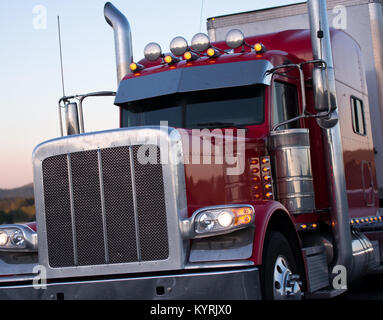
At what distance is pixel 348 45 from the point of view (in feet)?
30.0

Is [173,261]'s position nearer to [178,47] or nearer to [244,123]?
[244,123]

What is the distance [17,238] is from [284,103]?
10.3ft

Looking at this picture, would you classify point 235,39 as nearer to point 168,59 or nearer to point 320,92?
point 168,59

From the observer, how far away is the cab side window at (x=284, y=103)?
7.51m

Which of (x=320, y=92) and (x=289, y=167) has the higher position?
(x=320, y=92)

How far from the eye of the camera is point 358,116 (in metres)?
9.37

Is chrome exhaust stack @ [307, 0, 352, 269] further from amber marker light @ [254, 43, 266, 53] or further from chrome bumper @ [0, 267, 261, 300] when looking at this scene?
chrome bumper @ [0, 267, 261, 300]

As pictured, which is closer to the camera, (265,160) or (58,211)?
(58,211)

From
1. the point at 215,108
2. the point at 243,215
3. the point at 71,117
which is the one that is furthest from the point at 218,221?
the point at 71,117

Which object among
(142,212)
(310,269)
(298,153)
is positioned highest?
(298,153)

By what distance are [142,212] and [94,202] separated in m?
0.45

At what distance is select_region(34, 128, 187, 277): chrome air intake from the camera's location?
19.5 feet

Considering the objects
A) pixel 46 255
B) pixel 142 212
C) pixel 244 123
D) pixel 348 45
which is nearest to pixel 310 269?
pixel 244 123

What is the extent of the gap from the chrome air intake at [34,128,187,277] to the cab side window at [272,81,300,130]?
1.79m
